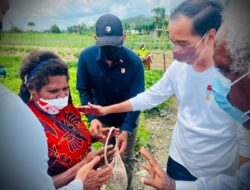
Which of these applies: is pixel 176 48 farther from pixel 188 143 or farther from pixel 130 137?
pixel 130 137

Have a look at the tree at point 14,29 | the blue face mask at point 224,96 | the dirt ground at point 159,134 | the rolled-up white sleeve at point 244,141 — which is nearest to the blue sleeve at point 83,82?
the tree at point 14,29

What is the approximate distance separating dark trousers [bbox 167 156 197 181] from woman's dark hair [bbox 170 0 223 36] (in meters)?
0.80

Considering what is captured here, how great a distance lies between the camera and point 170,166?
1.81 metres

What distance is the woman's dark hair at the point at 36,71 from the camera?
1.39 meters

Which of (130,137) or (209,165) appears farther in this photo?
(130,137)

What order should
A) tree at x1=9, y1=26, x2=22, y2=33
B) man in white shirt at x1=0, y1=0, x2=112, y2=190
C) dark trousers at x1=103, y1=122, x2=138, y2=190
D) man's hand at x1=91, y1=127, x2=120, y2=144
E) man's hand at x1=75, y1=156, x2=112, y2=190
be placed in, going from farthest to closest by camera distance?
1. dark trousers at x1=103, y1=122, x2=138, y2=190
2. man's hand at x1=91, y1=127, x2=120, y2=144
3. tree at x1=9, y1=26, x2=22, y2=33
4. man's hand at x1=75, y1=156, x2=112, y2=190
5. man in white shirt at x1=0, y1=0, x2=112, y2=190

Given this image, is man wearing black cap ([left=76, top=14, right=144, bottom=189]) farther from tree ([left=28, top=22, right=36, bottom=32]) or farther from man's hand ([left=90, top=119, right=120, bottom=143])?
tree ([left=28, top=22, right=36, bottom=32])

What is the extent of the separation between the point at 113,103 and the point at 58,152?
0.56m

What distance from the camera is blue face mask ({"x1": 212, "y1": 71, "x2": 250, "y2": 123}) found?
53.1 inches

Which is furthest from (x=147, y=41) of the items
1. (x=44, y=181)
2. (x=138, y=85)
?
(x=44, y=181)

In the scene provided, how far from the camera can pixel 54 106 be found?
57.1 inches

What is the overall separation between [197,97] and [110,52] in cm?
55

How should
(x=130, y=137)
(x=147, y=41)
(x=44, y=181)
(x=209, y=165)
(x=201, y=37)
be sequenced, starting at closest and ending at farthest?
(x=44, y=181)
(x=201, y=37)
(x=209, y=165)
(x=147, y=41)
(x=130, y=137)

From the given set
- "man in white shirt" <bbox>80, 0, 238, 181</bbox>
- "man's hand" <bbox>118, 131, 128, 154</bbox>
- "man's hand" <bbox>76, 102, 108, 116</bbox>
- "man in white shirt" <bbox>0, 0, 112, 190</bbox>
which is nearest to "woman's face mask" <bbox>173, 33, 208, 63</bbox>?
"man in white shirt" <bbox>80, 0, 238, 181</bbox>
